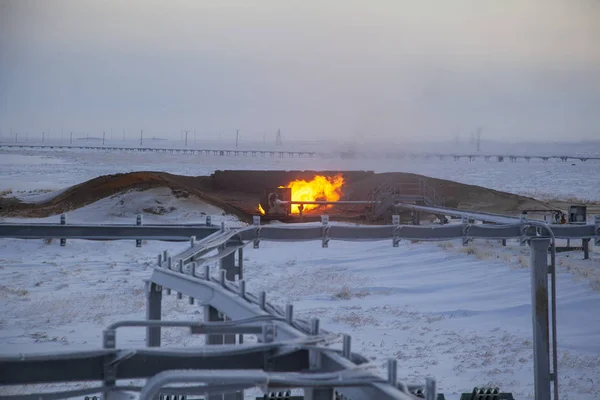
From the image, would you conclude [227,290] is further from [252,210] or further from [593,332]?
[252,210]

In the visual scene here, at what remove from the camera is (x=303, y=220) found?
3303cm

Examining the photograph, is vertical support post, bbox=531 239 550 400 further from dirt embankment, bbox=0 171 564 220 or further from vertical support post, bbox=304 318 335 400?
dirt embankment, bbox=0 171 564 220

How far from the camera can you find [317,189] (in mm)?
41750

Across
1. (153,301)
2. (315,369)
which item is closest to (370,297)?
(153,301)

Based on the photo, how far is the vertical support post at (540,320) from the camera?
47.8 ft

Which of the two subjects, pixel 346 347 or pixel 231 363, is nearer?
pixel 346 347

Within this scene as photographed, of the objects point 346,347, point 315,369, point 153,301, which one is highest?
point 346,347

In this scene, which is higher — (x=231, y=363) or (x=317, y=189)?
(x=317, y=189)

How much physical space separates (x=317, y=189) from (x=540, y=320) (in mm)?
26810

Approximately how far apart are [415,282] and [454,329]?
6962 mm

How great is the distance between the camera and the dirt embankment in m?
42.7

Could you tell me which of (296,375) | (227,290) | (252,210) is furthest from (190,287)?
(252,210)

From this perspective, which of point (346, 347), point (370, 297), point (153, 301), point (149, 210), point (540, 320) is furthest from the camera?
point (149, 210)

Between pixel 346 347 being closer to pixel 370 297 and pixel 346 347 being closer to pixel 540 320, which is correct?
pixel 540 320
